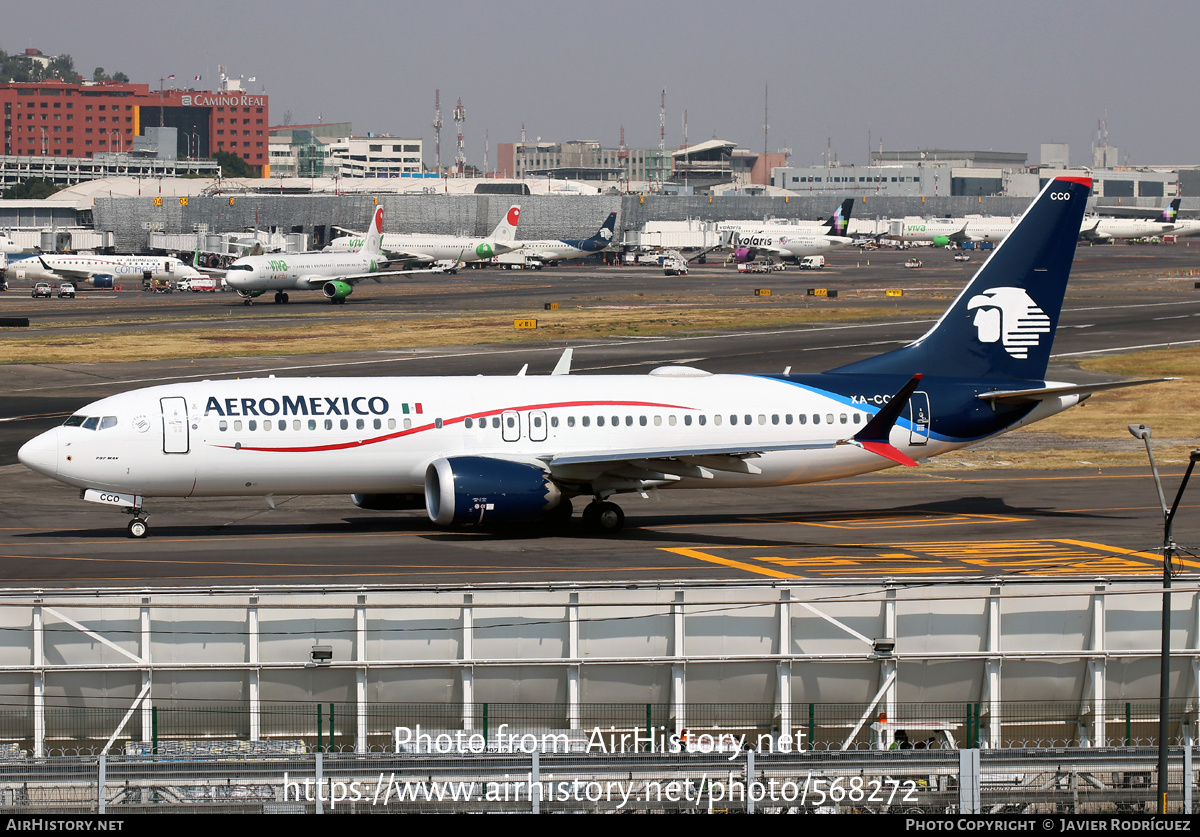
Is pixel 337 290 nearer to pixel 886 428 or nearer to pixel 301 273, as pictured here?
pixel 301 273

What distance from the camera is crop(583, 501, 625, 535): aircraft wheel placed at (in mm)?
43281

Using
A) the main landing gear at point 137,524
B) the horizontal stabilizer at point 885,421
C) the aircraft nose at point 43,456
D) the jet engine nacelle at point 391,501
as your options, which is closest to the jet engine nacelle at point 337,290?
the jet engine nacelle at point 391,501

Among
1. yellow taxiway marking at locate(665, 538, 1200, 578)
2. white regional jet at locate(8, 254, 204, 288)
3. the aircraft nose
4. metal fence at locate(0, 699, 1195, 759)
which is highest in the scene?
white regional jet at locate(8, 254, 204, 288)

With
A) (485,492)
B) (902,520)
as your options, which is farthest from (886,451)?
(485,492)

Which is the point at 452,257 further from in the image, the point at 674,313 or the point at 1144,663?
the point at 1144,663

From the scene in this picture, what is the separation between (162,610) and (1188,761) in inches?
750

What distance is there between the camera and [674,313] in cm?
12756

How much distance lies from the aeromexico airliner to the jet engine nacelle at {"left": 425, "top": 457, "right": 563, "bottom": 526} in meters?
0.05

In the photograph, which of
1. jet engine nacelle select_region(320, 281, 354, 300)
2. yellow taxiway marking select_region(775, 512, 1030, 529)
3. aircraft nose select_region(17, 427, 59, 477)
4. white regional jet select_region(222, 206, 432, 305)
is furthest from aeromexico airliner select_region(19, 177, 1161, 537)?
white regional jet select_region(222, 206, 432, 305)

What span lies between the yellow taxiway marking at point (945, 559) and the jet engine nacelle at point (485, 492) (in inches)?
175

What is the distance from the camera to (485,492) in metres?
40.8

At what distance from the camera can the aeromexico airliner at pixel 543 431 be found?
4106 cm

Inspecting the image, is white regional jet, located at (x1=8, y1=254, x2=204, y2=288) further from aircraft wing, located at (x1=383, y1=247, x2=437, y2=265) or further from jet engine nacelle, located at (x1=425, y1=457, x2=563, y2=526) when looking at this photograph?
jet engine nacelle, located at (x1=425, y1=457, x2=563, y2=526)

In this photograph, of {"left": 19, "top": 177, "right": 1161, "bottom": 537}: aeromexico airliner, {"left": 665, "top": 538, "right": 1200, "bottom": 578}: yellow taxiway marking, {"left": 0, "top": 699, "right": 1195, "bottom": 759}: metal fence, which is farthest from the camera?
{"left": 19, "top": 177, "right": 1161, "bottom": 537}: aeromexico airliner
